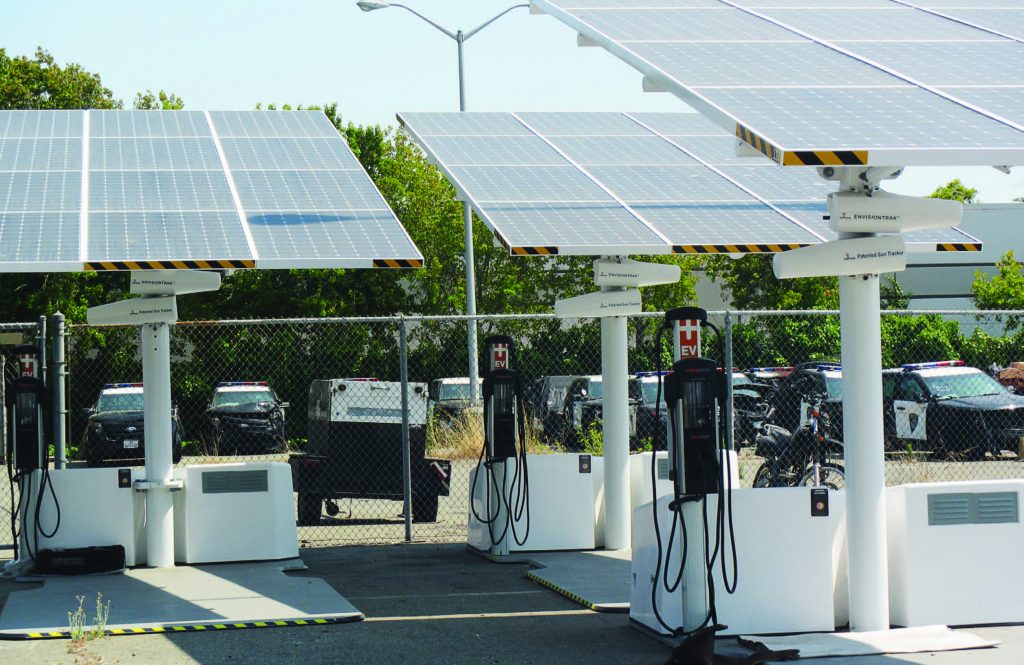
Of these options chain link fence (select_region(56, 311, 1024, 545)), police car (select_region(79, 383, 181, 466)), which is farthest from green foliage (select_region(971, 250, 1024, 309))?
police car (select_region(79, 383, 181, 466))

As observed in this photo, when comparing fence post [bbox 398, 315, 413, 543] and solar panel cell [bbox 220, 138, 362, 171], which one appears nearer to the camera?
solar panel cell [bbox 220, 138, 362, 171]

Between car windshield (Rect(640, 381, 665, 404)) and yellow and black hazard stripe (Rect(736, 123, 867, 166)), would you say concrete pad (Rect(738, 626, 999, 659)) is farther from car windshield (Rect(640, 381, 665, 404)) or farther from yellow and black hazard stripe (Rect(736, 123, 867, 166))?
car windshield (Rect(640, 381, 665, 404))

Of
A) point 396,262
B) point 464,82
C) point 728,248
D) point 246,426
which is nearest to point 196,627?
point 396,262

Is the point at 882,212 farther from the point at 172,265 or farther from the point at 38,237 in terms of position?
the point at 38,237

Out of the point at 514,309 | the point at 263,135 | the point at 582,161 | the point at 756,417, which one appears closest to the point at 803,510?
the point at 582,161

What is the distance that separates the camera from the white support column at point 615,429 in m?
12.8

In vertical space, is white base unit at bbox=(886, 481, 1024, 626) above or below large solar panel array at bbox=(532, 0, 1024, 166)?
below

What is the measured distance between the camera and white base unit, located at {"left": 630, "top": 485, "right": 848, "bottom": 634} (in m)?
8.70

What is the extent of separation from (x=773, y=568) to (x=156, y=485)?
612 centimetres

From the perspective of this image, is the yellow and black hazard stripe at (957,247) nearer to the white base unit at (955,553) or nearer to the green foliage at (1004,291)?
the white base unit at (955,553)

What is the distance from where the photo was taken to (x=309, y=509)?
1565 cm

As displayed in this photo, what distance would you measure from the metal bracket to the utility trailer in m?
3.13

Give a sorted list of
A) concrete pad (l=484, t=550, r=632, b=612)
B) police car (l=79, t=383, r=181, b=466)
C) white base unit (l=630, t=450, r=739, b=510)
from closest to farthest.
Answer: concrete pad (l=484, t=550, r=632, b=612), white base unit (l=630, t=450, r=739, b=510), police car (l=79, t=383, r=181, b=466)

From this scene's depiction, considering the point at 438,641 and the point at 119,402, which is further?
the point at 119,402
